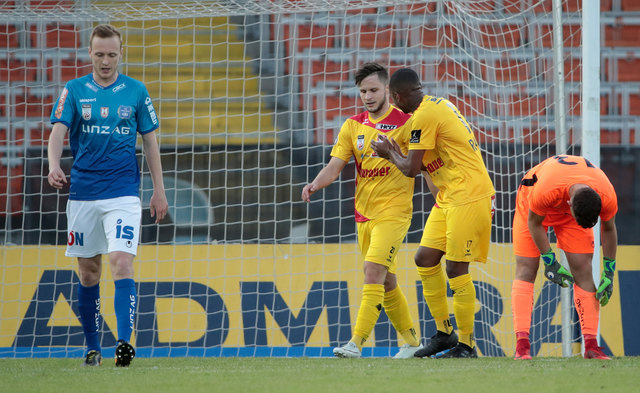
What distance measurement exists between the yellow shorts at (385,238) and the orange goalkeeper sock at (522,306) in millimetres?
718

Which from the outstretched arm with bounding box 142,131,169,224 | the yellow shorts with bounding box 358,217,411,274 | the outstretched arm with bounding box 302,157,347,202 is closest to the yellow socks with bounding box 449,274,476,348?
the yellow shorts with bounding box 358,217,411,274

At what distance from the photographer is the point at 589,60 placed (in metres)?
5.50

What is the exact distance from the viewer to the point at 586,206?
4.04m

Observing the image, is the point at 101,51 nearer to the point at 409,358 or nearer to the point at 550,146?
the point at 409,358

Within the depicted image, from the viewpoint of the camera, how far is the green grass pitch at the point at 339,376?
3307 millimetres

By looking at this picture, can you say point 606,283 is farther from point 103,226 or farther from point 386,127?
point 103,226

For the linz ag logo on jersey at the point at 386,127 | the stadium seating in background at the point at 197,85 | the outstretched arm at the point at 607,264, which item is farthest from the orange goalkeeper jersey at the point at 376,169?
the stadium seating in background at the point at 197,85

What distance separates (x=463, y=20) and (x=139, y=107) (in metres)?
3.48

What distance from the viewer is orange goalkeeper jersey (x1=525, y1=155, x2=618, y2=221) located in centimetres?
427

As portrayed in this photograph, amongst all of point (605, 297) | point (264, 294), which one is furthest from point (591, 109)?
point (264, 294)

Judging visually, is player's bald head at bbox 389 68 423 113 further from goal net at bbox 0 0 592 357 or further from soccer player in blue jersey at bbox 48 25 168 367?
goal net at bbox 0 0 592 357

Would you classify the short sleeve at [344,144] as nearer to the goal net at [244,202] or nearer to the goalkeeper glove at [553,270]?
the goalkeeper glove at [553,270]

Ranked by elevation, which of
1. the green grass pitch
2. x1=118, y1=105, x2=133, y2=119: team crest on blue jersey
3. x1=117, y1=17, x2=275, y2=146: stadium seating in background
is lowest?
the green grass pitch

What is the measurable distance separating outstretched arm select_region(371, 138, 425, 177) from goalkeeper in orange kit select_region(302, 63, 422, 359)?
0.43ft
